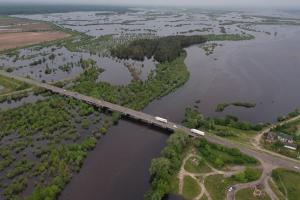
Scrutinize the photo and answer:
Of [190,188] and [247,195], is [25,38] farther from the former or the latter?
[247,195]

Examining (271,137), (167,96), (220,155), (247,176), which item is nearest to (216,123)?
(271,137)

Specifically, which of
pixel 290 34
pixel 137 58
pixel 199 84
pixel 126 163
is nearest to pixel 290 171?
pixel 126 163

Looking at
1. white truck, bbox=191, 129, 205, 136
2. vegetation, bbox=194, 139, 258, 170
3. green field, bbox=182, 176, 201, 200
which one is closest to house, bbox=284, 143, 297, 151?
vegetation, bbox=194, 139, 258, 170

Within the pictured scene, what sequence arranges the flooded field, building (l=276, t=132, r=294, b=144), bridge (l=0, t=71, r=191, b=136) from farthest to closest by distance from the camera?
bridge (l=0, t=71, r=191, b=136), building (l=276, t=132, r=294, b=144), the flooded field

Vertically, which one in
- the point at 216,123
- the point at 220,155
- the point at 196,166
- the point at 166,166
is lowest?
the point at 196,166

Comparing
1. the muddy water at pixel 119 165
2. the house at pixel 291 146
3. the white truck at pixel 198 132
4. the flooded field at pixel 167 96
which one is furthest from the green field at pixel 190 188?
the house at pixel 291 146

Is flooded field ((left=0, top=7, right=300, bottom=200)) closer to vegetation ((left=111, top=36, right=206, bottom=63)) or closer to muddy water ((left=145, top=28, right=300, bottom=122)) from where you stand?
muddy water ((left=145, top=28, right=300, bottom=122))
